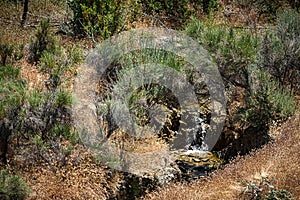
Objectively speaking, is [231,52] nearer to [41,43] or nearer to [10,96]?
[41,43]

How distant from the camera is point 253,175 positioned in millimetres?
6340

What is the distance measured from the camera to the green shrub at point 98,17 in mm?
9383

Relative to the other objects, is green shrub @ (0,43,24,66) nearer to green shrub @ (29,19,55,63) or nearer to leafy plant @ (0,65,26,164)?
green shrub @ (29,19,55,63)

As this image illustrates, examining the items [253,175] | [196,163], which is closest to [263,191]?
[253,175]

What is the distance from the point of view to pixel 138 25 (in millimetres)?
10812

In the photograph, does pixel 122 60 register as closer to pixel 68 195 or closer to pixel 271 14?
pixel 68 195

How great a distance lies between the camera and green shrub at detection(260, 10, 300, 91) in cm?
866

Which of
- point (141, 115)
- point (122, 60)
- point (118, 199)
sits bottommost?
point (118, 199)

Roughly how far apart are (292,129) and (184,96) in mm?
2202

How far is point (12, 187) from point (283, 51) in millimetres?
5848

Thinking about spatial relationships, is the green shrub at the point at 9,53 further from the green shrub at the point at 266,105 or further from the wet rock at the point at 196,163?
the green shrub at the point at 266,105

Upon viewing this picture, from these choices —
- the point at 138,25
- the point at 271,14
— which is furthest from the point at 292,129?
the point at 271,14

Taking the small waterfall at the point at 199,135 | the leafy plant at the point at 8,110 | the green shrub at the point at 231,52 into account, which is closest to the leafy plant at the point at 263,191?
the small waterfall at the point at 199,135

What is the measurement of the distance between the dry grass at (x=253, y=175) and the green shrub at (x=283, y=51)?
199cm
